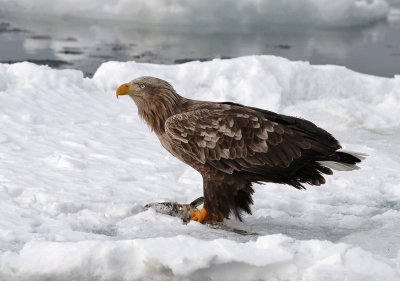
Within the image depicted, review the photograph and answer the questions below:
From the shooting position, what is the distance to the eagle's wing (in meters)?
4.86

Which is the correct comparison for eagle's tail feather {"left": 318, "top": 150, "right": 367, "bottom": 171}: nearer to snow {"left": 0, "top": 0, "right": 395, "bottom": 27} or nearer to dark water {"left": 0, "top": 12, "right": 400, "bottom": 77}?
dark water {"left": 0, "top": 12, "right": 400, "bottom": 77}

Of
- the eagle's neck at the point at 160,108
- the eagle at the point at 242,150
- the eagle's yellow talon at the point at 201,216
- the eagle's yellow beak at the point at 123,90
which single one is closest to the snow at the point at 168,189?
the eagle's yellow talon at the point at 201,216

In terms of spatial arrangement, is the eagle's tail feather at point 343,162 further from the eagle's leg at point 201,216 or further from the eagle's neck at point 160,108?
the eagle's neck at point 160,108

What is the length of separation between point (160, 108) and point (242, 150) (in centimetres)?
82

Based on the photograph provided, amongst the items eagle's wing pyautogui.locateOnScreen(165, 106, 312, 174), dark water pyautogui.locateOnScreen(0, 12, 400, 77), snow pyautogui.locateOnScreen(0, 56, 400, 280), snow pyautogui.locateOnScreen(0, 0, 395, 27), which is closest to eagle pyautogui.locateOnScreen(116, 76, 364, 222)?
eagle's wing pyautogui.locateOnScreen(165, 106, 312, 174)

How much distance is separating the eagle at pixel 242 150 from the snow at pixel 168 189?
36 centimetres

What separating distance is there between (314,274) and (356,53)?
776 inches

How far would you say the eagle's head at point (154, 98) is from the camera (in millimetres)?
5113

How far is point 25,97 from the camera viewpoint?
8727 mm

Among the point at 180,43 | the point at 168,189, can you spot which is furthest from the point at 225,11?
the point at 168,189

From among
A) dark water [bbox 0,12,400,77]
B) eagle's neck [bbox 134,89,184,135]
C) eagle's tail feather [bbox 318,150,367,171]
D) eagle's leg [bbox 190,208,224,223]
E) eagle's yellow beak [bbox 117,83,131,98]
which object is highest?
dark water [bbox 0,12,400,77]

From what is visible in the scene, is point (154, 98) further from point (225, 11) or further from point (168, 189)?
point (225, 11)

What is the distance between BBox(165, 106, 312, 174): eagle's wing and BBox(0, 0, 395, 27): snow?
68.5ft

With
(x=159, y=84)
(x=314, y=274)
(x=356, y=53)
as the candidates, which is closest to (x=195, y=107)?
(x=159, y=84)
